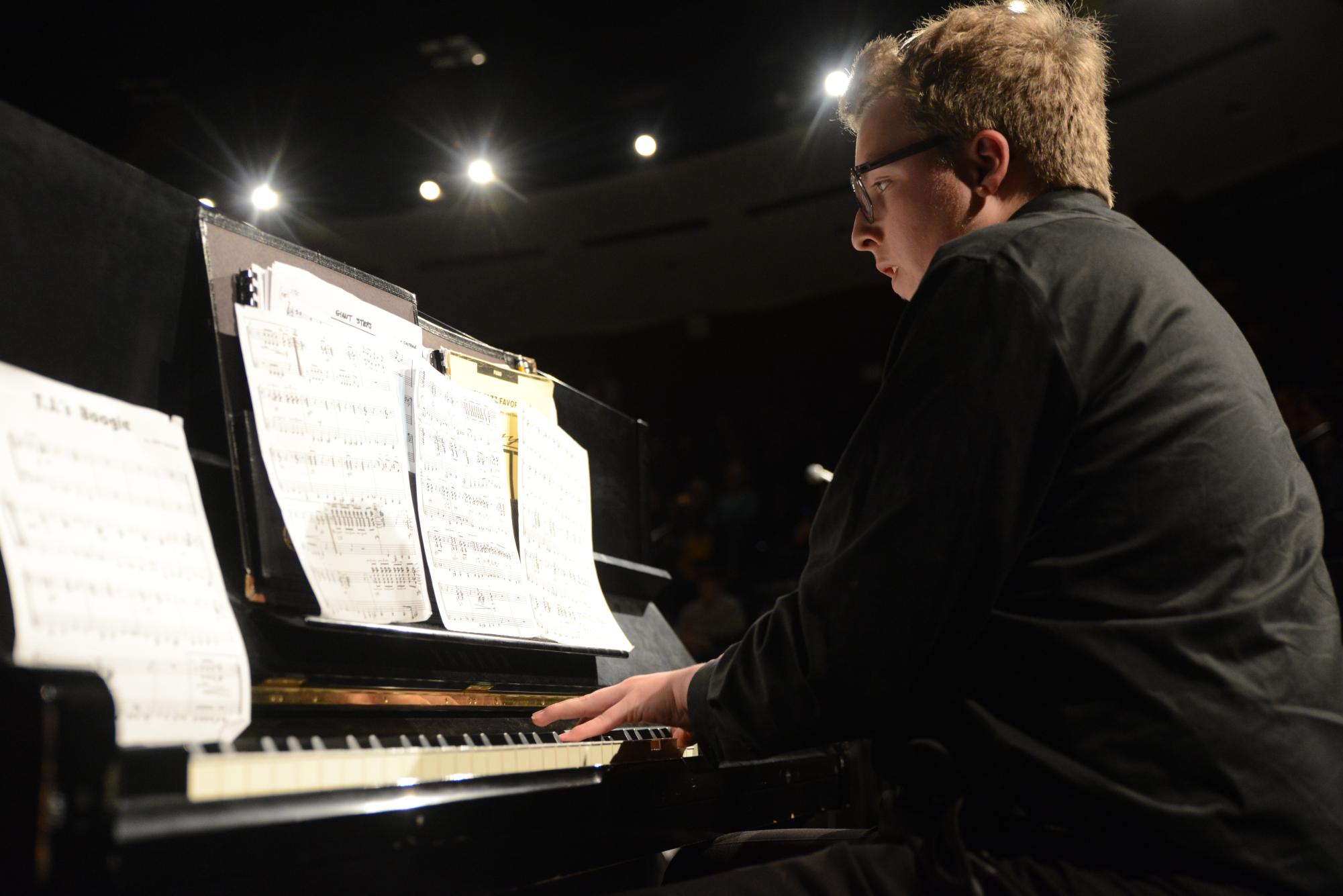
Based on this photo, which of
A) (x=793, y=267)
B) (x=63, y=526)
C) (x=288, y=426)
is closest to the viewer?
(x=63, y=526)

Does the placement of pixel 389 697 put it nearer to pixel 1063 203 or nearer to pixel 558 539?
pixel 558 539

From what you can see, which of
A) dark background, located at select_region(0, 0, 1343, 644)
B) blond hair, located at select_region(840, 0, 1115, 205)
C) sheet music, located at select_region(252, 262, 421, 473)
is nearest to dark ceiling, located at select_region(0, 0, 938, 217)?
dark background, located at select_region(0, 0, 1343, 644)

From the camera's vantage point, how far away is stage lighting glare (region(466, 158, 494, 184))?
7.40 meters

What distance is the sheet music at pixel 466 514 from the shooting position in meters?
1.39

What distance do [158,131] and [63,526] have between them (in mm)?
6451

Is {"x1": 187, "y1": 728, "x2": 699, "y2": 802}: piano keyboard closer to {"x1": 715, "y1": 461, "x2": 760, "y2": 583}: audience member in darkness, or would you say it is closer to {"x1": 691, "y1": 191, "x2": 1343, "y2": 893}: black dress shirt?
{"x1": 691, "y1": 191, "x2": 1343, "y2": 893}: black dress shirt

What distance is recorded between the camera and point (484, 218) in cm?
855

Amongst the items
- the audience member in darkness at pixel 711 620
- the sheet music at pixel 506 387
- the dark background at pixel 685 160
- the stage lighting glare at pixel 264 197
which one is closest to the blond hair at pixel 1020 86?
the sheet music at pixel 506 387

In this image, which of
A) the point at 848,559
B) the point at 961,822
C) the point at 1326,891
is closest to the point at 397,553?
the point at 848,559

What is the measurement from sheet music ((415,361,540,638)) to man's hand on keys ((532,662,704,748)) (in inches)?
7.4

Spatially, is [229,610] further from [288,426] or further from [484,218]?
[484,218]

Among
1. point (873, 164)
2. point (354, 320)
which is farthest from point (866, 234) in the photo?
point (354, 320)

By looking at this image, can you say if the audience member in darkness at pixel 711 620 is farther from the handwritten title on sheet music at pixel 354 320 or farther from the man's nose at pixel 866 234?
the handwritten title on sheet music at pixel 354 320

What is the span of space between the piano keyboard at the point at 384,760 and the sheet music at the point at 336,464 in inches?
7.8
